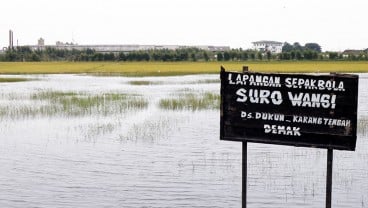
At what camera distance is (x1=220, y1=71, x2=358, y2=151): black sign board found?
9.47 m

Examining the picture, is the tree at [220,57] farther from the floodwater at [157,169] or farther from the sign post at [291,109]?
the sign post at [291,109]

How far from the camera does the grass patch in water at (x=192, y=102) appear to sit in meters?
37.3

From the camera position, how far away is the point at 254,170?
18.3m

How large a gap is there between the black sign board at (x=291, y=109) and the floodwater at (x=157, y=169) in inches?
194

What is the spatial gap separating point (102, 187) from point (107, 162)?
11.8 feet

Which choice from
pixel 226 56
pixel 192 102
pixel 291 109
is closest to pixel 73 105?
pixel 192 102

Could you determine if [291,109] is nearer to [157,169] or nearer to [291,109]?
[291,109]

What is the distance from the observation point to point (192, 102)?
3991 centimetres

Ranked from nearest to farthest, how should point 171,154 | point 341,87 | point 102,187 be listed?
point 341,87 → point 102,187 → point 171,154

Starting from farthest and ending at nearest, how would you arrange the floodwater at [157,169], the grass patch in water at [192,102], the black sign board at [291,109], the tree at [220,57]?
1. the tree at [220,57]
2. the grass patch in water at [192,102]
3. the floodwater at [157,169]
4. the black sign board at [291,109]

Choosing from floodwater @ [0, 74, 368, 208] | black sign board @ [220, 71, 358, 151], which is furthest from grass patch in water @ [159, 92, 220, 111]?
black sign board @ [220, 71, 358, 151]

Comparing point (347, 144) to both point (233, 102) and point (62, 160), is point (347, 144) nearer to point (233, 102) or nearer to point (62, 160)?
point (233, 102)

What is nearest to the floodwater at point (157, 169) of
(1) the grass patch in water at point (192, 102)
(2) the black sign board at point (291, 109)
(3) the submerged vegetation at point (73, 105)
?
(2) the black sign board at point (291, 109)

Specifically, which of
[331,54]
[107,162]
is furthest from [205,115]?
[331,54]
